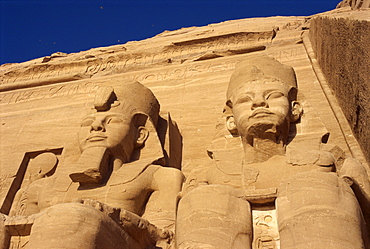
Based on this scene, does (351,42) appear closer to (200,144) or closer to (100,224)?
(200,144)

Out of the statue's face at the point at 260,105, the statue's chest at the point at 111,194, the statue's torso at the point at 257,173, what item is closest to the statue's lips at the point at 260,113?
the statue's face at the point at 260,105

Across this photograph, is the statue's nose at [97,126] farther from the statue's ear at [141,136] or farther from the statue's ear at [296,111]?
the statue's ear at [296,111]

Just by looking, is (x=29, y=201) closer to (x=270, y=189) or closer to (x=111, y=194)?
(x=111, y=194)

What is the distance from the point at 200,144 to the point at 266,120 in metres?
1.38

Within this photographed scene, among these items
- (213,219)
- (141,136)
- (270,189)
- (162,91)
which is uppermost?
(162,91)

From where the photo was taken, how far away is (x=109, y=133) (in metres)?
4.43

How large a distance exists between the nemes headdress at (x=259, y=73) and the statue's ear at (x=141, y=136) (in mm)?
827

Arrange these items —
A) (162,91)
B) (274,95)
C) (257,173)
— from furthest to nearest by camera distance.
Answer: (162,91)
(274,95)
(257,173)

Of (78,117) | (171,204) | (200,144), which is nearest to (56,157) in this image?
(78,117)

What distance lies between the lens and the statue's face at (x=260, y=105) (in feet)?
13.1

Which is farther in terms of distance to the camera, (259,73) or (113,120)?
(113,120)

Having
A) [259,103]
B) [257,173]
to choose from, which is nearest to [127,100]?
[259,103]

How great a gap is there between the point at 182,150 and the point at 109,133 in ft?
3.44

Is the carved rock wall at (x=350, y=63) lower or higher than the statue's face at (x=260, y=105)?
higher
